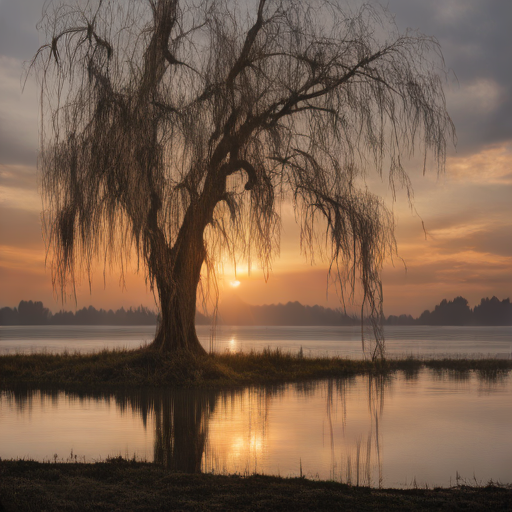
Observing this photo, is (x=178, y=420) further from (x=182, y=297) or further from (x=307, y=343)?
(x=307, y=343)

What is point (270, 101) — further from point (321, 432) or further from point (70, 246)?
point (321, 432)

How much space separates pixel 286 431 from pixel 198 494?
3671mm

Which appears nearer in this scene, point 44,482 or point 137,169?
point 44,482

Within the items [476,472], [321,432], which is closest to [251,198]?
[321,432]

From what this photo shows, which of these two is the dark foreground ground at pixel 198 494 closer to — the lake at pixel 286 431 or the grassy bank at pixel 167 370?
the lake at pixel 286 431

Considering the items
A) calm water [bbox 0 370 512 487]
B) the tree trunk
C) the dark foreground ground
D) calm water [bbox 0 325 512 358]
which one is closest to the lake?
calm water [bbox 0 370 512 487]

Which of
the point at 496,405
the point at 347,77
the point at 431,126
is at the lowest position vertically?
the point at 496,405

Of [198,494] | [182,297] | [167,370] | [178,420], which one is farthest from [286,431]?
[182,297]

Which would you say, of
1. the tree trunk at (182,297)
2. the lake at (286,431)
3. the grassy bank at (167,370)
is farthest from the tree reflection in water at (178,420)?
the tree trunk at (182,297)

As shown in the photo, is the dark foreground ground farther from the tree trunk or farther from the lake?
the tree trunk

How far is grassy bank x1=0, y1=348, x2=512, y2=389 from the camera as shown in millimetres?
14898

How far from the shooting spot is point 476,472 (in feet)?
22.8

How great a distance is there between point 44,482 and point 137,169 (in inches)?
284

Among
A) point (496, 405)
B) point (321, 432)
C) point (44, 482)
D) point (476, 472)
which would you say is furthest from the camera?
point (496, 405)
